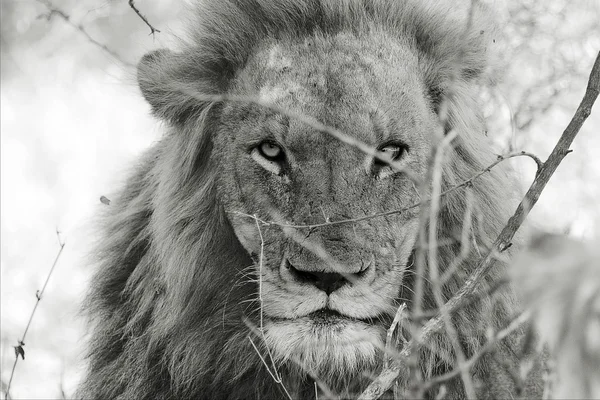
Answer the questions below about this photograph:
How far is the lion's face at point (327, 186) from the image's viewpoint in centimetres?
400

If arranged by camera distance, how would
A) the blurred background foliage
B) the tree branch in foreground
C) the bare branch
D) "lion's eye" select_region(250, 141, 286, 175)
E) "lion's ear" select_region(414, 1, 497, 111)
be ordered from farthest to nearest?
the blurred background foliage, "lion's ear" select_region(414, 1, 497, 111), "lion's eye" select_region(250, 141, 286, 175), the tree branch in foreground, the bare branch

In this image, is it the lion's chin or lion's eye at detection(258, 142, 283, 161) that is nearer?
the lion's chin

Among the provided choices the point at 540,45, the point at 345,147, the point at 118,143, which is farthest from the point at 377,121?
the point at 118,143

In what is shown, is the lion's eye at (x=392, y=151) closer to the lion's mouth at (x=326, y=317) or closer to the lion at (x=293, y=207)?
the lion at (x=293, y=207)

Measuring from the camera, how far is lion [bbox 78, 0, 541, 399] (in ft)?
13.5

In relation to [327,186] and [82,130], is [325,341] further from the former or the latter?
[82,130]

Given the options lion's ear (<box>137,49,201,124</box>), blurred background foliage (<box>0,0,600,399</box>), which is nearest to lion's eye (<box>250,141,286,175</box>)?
lion's ear (<box>137,49,201,124</box>)

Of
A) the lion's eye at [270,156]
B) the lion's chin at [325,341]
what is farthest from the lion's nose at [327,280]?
the lion's eye at [270,156]

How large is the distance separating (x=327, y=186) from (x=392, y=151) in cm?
39

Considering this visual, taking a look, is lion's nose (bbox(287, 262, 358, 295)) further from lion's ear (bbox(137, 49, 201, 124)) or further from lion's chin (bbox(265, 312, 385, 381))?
lion's ear (bbox(137, 49, 201, 124))

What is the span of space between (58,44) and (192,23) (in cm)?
881

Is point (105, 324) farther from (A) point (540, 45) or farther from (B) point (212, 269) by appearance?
(A) point (540, 45)

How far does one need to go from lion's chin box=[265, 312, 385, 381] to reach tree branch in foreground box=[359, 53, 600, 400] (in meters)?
0.42

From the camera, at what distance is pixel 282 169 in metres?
4.35
